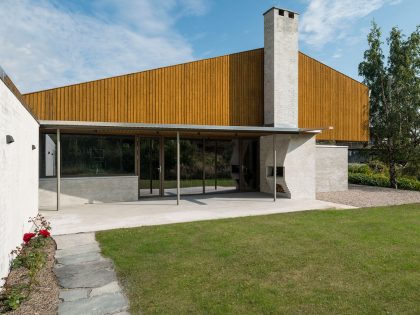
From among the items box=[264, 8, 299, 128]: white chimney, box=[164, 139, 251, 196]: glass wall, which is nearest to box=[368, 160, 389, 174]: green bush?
box=[264, 8, 299, 128]: white chimney

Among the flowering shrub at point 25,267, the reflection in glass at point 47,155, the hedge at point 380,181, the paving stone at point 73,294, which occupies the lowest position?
the paving stone at point 73,294

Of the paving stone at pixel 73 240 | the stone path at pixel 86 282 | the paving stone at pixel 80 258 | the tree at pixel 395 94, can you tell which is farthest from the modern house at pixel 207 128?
the paving stone at pixel 80 258

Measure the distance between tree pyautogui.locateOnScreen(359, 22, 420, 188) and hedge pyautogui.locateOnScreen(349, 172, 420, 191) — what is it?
0.49 metres

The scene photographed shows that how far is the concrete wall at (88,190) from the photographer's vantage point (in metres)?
10.8

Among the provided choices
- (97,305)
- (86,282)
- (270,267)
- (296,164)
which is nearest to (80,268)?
(86,282)

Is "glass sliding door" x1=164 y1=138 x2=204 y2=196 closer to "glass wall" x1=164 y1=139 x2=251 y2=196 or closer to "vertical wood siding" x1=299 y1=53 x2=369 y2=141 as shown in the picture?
"glass wall" x1=164 y1=139 x2=251 y2=196

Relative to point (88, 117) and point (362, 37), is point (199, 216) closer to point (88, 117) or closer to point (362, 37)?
point (88, 117)

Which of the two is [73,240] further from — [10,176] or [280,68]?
[280,68]

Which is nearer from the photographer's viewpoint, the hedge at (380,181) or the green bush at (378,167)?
the hedge at (380,181)

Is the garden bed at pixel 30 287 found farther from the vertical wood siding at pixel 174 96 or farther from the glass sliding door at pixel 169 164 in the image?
the glass sliding door at pixel 169 164

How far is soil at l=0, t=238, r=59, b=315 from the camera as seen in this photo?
11.5ft

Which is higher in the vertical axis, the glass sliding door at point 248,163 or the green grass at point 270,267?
the glass sliding door at point 248,163

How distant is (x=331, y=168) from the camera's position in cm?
1589

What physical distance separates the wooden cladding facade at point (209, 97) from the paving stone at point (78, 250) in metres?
6.59
